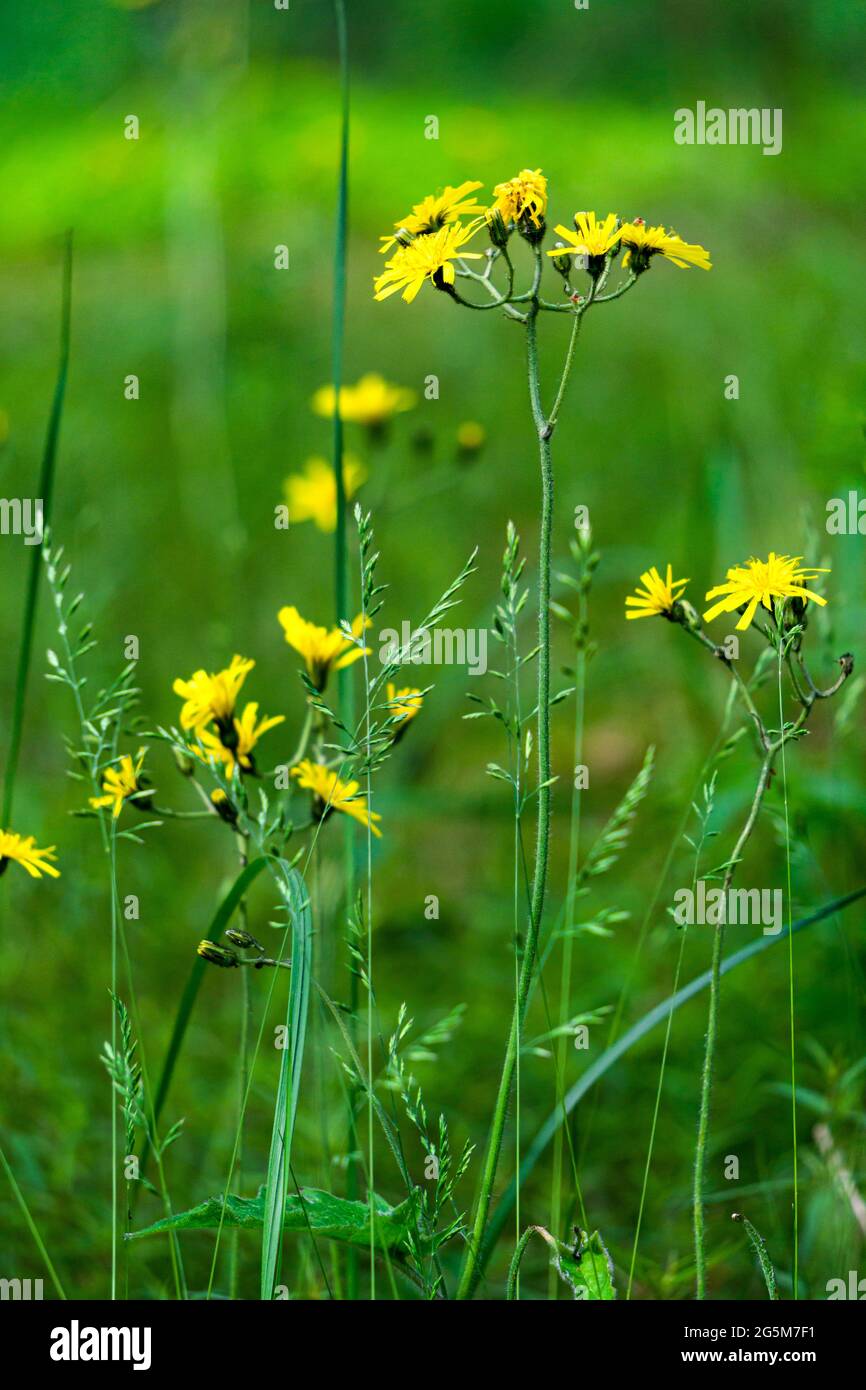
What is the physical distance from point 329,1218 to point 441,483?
173cm

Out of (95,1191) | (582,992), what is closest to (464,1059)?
(582,992)

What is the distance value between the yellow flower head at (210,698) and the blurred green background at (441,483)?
9.4 inches

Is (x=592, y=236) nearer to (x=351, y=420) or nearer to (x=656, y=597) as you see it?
(x=656, y=597)

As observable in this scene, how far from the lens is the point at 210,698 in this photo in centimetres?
81

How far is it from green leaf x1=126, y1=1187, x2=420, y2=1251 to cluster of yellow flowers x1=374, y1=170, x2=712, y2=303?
1.72ft

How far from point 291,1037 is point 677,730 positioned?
131cm

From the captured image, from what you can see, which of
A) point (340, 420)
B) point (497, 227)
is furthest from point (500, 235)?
point (340, 420)

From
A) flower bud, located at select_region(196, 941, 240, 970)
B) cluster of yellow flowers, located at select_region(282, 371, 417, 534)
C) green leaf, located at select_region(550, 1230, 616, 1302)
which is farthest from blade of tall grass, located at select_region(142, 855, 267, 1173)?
cluster of yellow flowers, located at select_region(282, 371, 417, 534)

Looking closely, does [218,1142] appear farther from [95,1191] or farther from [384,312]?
[384,312]

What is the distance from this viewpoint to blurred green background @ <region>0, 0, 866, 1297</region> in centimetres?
125

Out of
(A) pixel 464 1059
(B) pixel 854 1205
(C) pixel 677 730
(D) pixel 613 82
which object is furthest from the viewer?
(D) pixel 613 82

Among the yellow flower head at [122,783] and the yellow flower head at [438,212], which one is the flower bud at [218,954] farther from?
A: the yellow flower head at [438,212]
